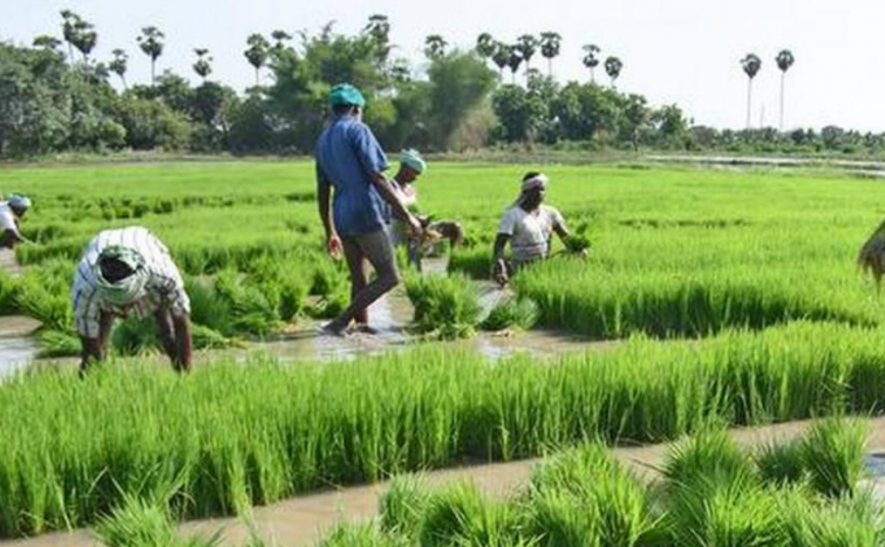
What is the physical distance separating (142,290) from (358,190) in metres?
2.52

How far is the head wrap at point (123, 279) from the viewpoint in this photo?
16.3ft

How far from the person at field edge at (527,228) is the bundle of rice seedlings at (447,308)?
1.28 meters

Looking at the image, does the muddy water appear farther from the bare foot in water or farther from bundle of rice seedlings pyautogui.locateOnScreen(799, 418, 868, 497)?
bundle of rice seedlings pyautogui.locateOnScreen(799, 418, 868, 497)

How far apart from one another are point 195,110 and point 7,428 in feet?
250

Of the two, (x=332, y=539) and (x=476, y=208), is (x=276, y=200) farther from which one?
(x=332, y=539)

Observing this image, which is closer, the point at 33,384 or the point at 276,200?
the point at 33,384

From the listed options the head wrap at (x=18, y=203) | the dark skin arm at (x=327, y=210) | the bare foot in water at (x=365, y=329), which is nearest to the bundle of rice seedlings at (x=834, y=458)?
the bare foot in water at (x=365, y=329)

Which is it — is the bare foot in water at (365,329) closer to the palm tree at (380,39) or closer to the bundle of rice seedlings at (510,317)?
the bundle of rice seedlings at (510,317)

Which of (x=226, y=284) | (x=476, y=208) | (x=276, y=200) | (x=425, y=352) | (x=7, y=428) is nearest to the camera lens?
(x=7, y=428)

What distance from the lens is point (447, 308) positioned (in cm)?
785

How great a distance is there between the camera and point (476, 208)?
61.3 feet

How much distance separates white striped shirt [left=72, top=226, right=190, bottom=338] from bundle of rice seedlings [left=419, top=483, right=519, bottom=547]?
217 centimetres

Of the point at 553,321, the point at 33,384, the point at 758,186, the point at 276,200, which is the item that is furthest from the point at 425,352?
the point at 758,186

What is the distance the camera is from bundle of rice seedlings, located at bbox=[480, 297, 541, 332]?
311 inches
